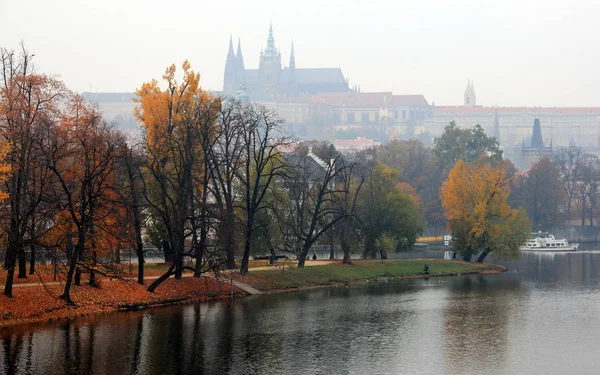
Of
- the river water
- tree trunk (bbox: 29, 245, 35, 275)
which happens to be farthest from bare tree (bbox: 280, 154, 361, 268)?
tree trunk (bbox: 29, 245, 35, 275)

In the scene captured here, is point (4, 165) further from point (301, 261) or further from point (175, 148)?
point (301, 261)

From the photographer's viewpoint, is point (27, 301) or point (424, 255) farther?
point (424, 255)

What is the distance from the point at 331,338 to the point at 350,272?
24.8m

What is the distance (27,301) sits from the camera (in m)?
40.4

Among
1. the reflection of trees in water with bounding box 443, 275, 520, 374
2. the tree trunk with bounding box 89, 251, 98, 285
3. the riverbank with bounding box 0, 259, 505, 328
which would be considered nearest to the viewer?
the reflection of trees in water with bounding box 443, 275, 520, 374

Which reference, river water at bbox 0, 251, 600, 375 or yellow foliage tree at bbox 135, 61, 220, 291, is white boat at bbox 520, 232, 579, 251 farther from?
yellow foliage tree at bbox 135, 61, 220, 291

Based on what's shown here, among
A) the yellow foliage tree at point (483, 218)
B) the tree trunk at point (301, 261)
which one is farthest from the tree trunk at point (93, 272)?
the yellow foliage tree at point (483, 218)

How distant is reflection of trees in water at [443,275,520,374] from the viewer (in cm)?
3322

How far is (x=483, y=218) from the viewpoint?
248 feet

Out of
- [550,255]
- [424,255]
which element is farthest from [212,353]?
[550,255]

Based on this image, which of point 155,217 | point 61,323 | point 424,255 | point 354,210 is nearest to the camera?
point 61,323

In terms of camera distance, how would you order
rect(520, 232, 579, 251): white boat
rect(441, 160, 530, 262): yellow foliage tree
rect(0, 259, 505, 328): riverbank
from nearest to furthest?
rect(0, 259, 505, 328): riverbank
rect(441, 160, 530, 262): yellow foliage tree
rect(520, 232, 579, 251): white boat

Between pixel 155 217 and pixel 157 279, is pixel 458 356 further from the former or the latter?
pixel 155 217

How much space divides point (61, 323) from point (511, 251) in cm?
4376
